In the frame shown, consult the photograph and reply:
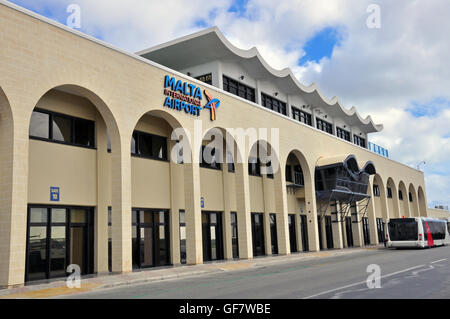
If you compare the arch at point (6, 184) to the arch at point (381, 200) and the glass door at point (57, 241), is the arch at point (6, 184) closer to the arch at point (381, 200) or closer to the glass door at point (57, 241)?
the glass door at point (57, 241)

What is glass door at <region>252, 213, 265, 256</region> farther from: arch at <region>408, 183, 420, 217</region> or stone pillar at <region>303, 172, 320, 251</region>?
arch at <region>408, 183, 420, 217</region>

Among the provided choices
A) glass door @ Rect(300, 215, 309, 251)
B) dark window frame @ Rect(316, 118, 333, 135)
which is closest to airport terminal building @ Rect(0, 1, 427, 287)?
glass door @ Rect(300, 215, 309, 251)

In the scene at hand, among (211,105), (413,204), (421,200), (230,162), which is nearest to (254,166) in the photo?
(230,162)

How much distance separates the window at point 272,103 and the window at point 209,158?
9.20 m

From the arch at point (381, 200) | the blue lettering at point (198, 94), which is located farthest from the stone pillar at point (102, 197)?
the arch at point (381, 200)

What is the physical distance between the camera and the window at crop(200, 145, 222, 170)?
25.1m

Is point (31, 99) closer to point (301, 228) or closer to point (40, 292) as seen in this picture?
point (40, 292)

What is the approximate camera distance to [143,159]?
2112 cm

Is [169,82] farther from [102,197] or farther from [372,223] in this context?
[372,223]

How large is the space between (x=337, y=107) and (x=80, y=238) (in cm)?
3274

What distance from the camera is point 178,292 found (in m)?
12.2

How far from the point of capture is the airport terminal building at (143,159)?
1480cm

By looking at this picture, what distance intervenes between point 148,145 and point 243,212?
265 inches

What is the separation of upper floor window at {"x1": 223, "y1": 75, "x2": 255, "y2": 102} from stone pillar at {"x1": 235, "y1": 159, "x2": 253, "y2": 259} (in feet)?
22.4
